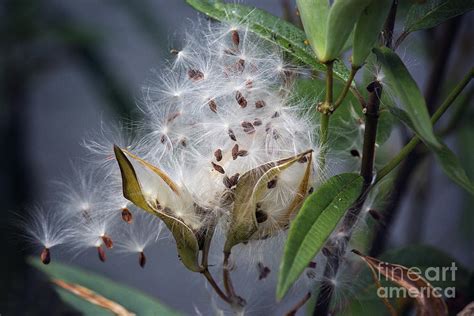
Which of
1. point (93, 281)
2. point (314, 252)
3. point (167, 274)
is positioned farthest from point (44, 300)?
point (167, 274)

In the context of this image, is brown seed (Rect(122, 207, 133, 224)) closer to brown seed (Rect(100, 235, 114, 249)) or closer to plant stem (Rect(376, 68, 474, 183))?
brown seed (Rect(100, 235, 114, 249))

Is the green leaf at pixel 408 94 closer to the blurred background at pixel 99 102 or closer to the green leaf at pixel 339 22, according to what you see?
the green leaf at pixel 339 22

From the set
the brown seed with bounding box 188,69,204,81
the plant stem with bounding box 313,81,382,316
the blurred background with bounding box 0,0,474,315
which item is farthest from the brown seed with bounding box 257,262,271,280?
the blurred background with bounding box 0,0,474,315

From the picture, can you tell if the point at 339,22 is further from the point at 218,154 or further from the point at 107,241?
the point at 107,241

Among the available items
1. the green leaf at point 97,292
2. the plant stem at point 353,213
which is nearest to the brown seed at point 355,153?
the plant stem at point 353,213

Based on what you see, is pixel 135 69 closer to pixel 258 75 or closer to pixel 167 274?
pixel 167 274

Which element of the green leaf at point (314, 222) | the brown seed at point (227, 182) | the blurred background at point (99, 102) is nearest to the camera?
the green leaf at point (314, 222)
